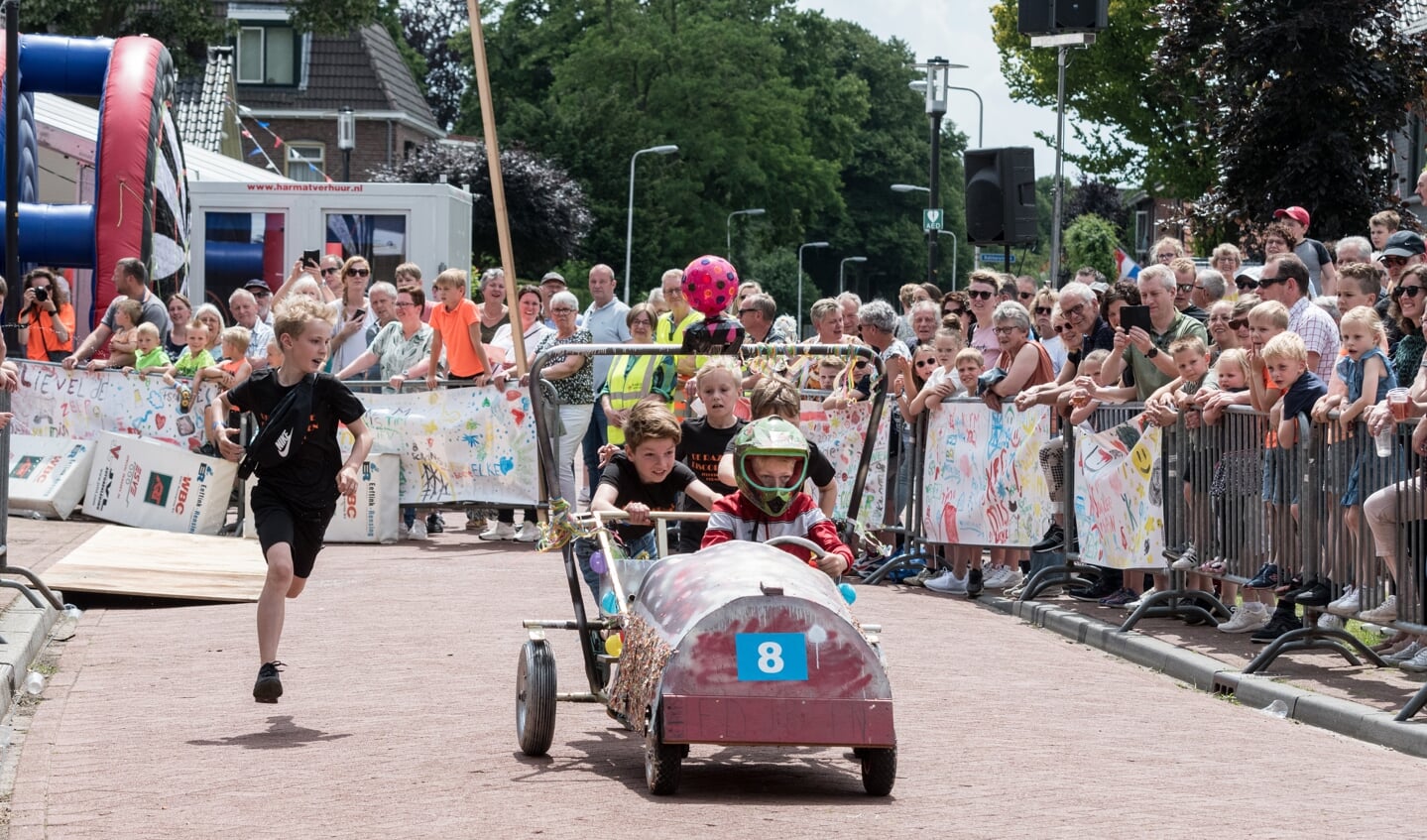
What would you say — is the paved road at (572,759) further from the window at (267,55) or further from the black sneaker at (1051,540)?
the window at (267,55)

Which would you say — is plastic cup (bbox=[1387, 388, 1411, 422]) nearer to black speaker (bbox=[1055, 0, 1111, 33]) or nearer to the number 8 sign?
the number 8 sign

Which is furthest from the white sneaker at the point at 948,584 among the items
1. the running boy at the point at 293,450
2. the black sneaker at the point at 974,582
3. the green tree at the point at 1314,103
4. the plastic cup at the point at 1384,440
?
the green tree at the point at 1314,103

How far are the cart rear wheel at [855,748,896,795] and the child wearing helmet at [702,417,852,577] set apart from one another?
2.39 feet

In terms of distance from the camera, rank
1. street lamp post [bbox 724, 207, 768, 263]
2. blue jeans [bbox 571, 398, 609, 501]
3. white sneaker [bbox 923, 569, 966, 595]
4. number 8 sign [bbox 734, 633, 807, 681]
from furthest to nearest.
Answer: street lamp post [bbox 724, 207, 768, 263] < blue jeans [bbox 571, 398, 609, 501] < white sneaker [bbox 923, 569, 966, 595] < number 8 sign [bbox 734, 633, 807, 681]

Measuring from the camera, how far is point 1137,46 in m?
43.3

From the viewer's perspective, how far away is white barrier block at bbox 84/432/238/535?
55.3ft

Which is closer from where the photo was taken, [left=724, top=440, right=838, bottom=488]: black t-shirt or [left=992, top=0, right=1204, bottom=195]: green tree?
[left=724, top=440, right=838, bottom=488]: black t-shirt

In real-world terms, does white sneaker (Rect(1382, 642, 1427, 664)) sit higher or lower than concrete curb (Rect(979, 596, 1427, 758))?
higher

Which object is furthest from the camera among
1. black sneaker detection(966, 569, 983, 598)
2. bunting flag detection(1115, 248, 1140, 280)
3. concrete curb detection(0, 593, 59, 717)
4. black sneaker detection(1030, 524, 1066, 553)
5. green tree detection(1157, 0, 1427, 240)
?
green tree detection(1157, 0, 1427, 240)

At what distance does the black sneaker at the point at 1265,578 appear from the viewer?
36.0 feet

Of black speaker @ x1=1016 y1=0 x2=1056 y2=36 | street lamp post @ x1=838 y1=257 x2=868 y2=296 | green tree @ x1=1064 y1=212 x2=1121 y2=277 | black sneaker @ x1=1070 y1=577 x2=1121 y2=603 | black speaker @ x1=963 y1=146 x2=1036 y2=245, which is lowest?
black sneaker @ x1=1070 y1=577 x2=1121 y2=603

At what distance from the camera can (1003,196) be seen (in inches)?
673

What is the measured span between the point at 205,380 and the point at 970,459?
6767mm

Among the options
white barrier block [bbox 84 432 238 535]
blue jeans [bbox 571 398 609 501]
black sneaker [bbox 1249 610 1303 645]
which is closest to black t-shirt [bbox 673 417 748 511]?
black sneaker [bbox 1249 610 1303 645]
